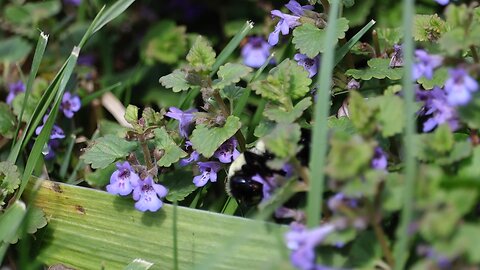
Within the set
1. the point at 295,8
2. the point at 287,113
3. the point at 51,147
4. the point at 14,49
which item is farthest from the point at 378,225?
the point at 14,49

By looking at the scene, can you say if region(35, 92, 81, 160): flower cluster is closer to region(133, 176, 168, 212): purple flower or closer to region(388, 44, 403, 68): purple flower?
region(133, 176, 168, 212): purple flower

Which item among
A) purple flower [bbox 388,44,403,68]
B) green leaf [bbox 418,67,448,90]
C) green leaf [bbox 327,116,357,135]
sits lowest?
green leaf [bbox 327,116,357,135]

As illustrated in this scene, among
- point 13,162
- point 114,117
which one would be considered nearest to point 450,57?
point 13,162

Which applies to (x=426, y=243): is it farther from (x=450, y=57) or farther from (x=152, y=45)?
(x=152, y=45)

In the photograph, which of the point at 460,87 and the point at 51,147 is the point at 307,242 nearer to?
the point at 460,87

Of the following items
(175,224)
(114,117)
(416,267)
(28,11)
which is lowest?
(114,117)

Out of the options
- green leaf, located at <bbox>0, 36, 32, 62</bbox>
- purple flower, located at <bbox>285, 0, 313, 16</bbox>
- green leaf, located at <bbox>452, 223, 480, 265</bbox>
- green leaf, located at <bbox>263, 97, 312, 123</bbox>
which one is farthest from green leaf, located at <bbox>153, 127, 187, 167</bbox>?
green leaf, located at <bbox>0, 36, 32, 62</bbox>
